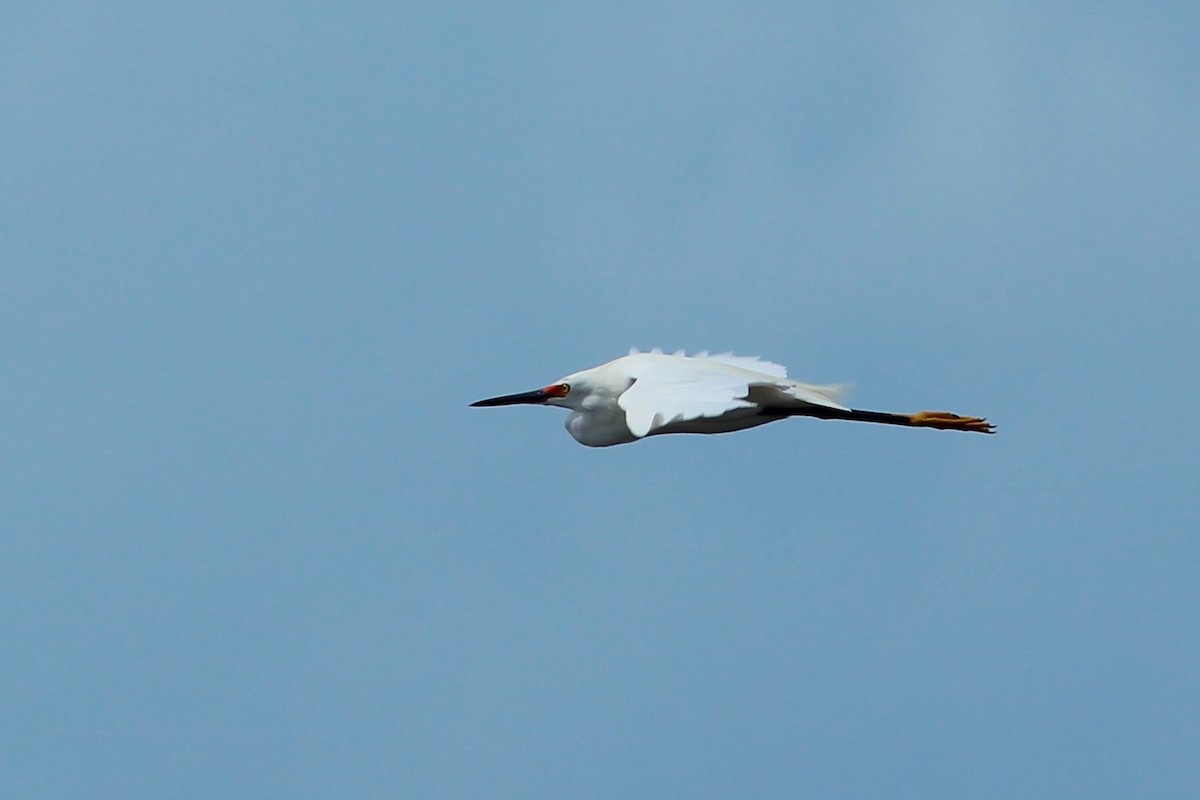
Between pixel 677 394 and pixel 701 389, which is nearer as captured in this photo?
pixel 677 394

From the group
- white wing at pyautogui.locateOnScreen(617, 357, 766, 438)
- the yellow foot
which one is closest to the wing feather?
white wing at pyautogui.locateOnScreen(617, 357, 766, 438)

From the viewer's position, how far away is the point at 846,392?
17.3 meters

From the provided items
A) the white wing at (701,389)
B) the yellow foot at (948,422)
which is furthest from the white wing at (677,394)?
the yellow foot at (948,422)

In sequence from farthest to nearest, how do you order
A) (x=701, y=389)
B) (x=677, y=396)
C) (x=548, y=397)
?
(x=548, y=397) → (x=701, y=389) → (x=677, y=396)

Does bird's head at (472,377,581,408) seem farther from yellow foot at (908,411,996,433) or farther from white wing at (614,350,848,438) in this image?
yellow foot at (908,411,996,433)

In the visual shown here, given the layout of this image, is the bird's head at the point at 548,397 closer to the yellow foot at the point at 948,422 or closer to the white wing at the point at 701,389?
the white wing at the point at 701,389

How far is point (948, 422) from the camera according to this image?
59.6ft

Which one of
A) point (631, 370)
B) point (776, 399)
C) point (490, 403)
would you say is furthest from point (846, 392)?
point (490, 403)

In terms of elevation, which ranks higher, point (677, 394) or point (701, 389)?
point (701, 389)

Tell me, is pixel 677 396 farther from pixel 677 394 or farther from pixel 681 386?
pixel 681 386

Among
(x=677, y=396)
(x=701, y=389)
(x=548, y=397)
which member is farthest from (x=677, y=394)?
(x=548, y=397)

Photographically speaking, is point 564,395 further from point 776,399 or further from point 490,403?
point 776,399

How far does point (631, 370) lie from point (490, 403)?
1.83 metres

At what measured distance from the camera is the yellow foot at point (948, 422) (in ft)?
59.4
